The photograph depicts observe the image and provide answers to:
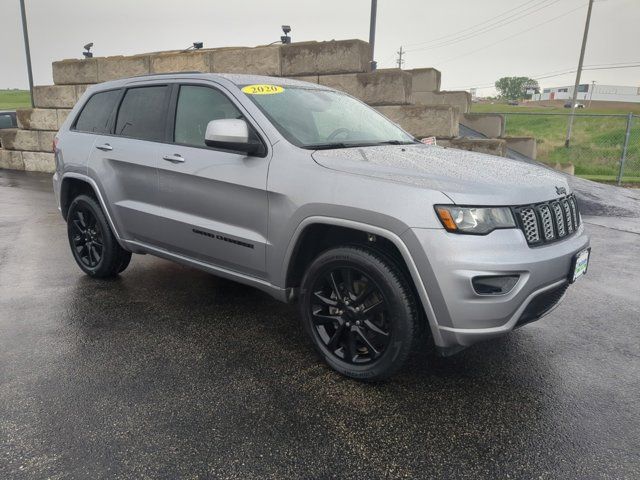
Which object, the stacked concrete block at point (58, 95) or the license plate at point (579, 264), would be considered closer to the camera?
the license plate at point (579, 264)

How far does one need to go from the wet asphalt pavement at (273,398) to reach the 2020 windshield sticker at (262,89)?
1.79 metres

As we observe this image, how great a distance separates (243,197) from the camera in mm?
3475

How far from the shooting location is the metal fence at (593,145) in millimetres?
14577

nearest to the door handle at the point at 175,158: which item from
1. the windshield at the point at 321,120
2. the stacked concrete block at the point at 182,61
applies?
the windshield at the point at 321,120

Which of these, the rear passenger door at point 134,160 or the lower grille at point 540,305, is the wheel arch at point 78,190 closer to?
the rear passenger door at point 134,160

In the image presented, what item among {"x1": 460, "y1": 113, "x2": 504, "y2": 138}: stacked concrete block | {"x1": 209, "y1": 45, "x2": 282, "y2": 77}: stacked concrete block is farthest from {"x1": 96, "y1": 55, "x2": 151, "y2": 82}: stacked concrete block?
{"x1": 460, "y1": 113, "x2": 504, "y2": 138}: stacked concrete block

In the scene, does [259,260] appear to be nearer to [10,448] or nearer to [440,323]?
[440,323]

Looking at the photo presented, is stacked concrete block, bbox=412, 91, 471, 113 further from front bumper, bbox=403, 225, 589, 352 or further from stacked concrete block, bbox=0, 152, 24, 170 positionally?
front bumper, bbox=403, 225, 589, 352

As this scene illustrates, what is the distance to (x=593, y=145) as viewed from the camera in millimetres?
26344

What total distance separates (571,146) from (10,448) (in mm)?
28112

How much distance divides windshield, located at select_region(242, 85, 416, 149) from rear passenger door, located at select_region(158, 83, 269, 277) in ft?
0.78

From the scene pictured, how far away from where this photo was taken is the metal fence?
47.8 feet

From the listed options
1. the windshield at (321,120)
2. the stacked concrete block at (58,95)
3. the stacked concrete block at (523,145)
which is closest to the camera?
the windshield at (321,120)

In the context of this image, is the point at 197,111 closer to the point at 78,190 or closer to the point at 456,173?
the point at 78,190
